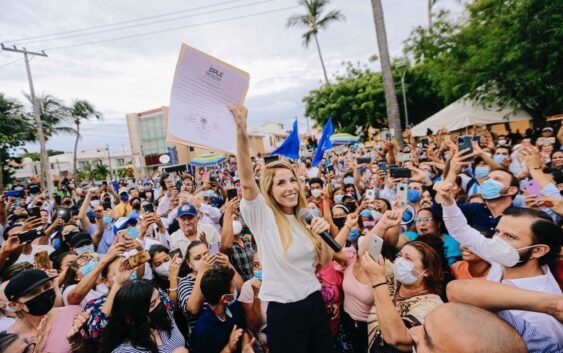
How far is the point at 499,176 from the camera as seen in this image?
11.5 ft

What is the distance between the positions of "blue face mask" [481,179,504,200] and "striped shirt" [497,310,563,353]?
1986 mm

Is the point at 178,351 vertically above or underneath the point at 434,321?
underneath

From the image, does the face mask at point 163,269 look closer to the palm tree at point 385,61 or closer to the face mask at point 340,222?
the face mask at point 340,222

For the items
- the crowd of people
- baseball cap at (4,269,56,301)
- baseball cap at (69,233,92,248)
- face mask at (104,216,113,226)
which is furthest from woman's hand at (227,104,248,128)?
face mask at (104,216,113,226)

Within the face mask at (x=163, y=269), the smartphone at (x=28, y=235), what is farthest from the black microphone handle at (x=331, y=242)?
the smartphone at (x=28, y=235)

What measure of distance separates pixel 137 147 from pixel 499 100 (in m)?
41.8

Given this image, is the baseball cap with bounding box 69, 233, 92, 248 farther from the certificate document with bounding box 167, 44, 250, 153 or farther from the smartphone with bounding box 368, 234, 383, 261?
the smartphone with bounding box 368, 234, 383, 261

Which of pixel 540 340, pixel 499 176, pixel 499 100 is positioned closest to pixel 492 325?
pixel 540 340

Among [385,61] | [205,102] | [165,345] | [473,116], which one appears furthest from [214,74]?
[473,116]

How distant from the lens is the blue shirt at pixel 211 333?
2.36m

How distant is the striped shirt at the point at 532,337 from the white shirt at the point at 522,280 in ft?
0.13

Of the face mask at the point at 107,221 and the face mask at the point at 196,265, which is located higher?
the face mask at the point at 107,221

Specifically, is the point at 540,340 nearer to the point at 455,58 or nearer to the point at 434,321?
the point at 434,321

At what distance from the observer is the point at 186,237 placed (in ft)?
14.6
